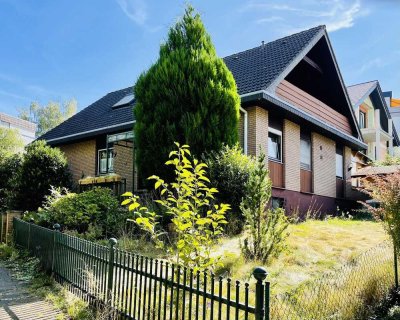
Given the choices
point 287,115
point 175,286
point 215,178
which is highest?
point 287,115

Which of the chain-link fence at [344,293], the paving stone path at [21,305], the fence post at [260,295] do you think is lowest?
the paving stone path at [21,305]

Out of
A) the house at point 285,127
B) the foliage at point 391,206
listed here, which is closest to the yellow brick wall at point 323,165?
the house at point 285,127

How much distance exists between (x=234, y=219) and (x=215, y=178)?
1.12 meters

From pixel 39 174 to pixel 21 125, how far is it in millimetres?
30893

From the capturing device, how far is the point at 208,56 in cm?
1100

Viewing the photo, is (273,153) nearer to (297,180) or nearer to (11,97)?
(297,180)

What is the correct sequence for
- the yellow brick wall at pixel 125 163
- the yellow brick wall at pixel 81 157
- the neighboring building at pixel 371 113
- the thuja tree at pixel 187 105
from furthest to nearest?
the neighboring building at pixel 371 113, the yellow brick wall at pixel 81 157, the yellow brick wall at pixel 125 163, the thuja tree at pixel 187 105

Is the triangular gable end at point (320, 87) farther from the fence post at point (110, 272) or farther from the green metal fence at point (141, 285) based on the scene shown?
the fence post at point (110, 272)

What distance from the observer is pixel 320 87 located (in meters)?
18.2

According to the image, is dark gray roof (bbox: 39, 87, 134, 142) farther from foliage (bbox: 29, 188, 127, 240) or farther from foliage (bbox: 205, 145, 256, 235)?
foliage (bbox: 205, 145, 256, 235)

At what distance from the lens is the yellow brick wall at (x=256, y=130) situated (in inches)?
486

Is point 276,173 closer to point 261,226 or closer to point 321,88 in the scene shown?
point 261,226

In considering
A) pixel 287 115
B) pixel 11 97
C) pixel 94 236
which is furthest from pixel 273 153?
pixel 11 97

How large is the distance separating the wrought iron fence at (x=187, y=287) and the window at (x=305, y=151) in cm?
816
